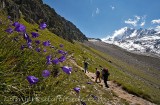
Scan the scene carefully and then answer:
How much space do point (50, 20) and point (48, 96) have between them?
133038mm

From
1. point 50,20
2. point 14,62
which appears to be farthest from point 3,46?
point 50,20

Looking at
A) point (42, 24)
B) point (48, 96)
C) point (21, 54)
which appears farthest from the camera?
point (42, 24)

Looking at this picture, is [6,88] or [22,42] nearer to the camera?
[6,88]

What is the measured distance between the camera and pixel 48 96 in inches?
202

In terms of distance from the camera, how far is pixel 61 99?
5508 mm

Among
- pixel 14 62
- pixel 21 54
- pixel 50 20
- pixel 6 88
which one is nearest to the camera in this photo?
pixel 6 88

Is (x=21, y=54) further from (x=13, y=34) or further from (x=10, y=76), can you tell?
(x=10, y=76)

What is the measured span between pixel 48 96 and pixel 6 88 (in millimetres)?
988

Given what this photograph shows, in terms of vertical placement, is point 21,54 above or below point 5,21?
below

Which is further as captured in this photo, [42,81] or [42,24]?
[42,24]

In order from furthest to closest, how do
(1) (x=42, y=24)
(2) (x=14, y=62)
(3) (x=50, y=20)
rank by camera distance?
1. (3) (x=50, y=20)
2. (1) (x=42, y=24)
3. (2) (x=14, y=62)

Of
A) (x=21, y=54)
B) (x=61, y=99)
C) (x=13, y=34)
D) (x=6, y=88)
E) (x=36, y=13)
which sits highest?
(x=36, y=13)

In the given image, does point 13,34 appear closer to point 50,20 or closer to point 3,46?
point 3,46

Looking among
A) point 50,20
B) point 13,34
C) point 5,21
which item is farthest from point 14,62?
point 50,20
